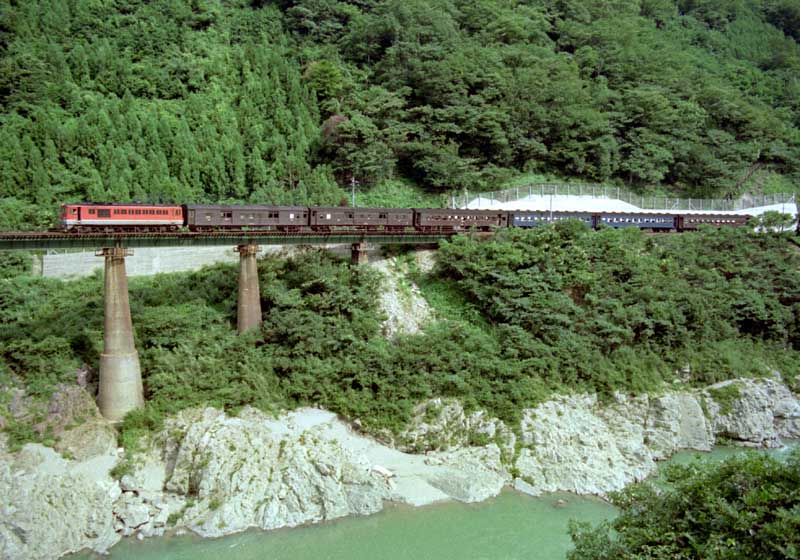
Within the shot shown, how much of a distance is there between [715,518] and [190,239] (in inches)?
986

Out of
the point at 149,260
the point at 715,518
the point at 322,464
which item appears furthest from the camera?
the point at 149,260

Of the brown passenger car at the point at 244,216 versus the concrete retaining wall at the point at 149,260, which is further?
the concrete retaining wall at the point at 149,260

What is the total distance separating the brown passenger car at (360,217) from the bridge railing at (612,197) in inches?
500

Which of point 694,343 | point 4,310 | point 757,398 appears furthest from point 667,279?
point 4,310

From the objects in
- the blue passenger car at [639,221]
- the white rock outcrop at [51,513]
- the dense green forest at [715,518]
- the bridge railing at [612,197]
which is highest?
the bridge railing at [612,197]

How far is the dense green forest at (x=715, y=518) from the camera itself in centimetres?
1300

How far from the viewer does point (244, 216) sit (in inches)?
1330

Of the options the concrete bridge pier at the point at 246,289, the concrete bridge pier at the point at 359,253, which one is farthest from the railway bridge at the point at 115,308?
the concrete bridge pier at the point at 359,253

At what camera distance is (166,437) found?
27.1 metres

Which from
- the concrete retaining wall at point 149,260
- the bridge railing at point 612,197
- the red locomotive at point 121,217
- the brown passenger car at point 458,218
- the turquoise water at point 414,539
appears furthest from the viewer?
the bridge railing at point 612,197

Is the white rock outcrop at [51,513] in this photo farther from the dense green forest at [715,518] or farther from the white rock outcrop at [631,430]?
the dense green forest at [715,518]

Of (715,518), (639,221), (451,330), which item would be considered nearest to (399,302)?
(451,330)

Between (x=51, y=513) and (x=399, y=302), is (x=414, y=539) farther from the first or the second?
(x=399, y=302)

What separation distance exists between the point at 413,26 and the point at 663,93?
24.7m
